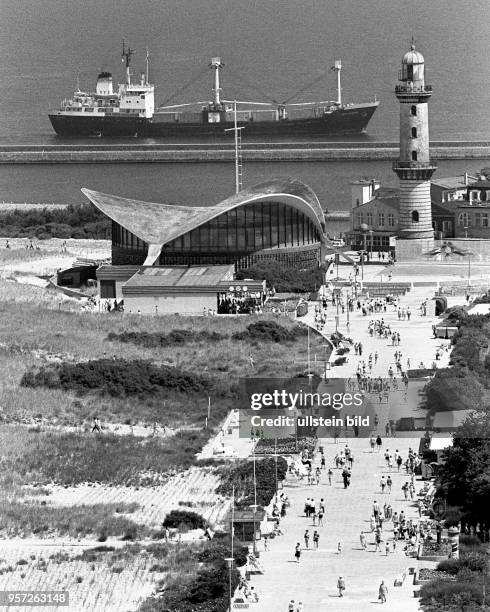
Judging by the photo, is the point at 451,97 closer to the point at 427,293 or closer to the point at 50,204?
the point at 50,204

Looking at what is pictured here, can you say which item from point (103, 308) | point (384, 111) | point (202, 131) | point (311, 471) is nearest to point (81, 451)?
point (311, 471)

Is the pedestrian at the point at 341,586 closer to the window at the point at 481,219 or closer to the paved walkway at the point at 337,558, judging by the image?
the paved walkway at the point at 337,558

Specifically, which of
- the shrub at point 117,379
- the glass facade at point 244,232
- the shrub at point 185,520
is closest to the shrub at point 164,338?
the shrub at point 117,379

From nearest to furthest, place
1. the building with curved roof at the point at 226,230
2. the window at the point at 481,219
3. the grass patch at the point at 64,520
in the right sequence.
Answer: the grass patch at the point at 64,520
the building with curved roof at the point at 226,230
the window at the point at 481,219

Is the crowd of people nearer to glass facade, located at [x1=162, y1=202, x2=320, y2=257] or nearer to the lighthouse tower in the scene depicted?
glass facade, located at [x1=162, y1=202, x2=320, y2=257]

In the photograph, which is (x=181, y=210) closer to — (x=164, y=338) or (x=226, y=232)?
(x=226, y=232)

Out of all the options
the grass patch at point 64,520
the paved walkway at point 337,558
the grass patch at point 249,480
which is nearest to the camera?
the paved walkway at point 337,558

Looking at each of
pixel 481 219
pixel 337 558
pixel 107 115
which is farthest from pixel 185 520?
pixel 107 115
